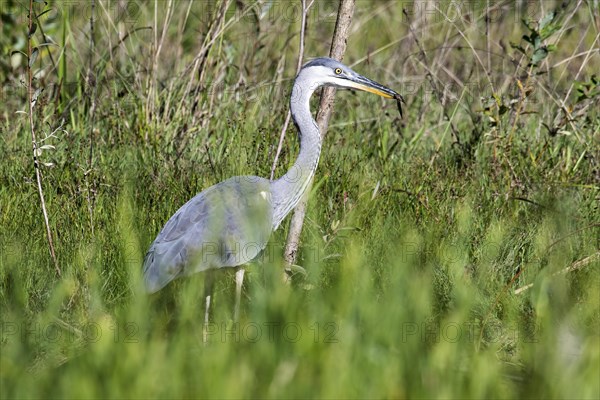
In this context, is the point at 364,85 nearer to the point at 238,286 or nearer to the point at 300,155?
the point at 300,155

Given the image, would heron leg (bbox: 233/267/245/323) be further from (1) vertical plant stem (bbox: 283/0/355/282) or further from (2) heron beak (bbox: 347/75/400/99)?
(2) heron beak (bbox: 347/75/400/99)

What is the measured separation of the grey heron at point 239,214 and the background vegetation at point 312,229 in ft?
0.39

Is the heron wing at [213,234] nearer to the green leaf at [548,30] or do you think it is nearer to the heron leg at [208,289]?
the heron leg at [208,289]

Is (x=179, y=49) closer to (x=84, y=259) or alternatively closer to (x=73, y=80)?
(x=73, y=80)

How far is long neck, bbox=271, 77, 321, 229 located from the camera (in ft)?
13.4

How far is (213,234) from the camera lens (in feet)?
12.5

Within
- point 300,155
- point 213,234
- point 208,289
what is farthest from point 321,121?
point 208,289

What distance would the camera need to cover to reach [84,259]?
3.70m

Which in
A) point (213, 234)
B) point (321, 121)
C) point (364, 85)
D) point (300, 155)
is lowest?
point (213, 234)

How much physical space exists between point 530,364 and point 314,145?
1.54 metres

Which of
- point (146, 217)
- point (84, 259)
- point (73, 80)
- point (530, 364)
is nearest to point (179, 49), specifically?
point (73, 80)

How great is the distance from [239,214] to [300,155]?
38 cm

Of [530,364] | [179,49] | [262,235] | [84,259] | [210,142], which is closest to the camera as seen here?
[530,364]

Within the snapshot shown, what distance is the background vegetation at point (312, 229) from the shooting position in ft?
8.43
